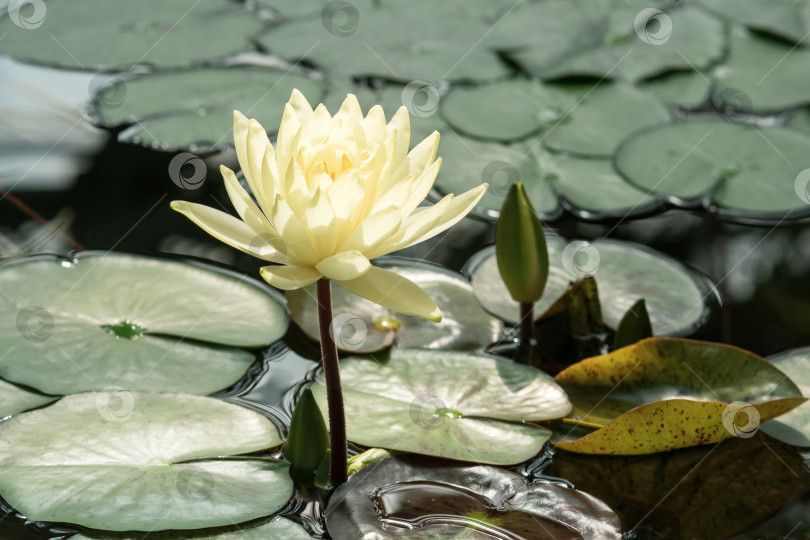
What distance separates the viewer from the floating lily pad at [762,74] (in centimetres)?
275

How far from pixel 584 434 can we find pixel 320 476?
539mm

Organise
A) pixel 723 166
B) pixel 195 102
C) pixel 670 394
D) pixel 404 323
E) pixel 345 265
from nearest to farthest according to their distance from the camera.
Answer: pixel 345 265
pixel 670 394
pixel 404 323
pixel 723 166
pixel 195 102

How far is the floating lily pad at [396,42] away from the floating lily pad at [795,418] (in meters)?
1.53

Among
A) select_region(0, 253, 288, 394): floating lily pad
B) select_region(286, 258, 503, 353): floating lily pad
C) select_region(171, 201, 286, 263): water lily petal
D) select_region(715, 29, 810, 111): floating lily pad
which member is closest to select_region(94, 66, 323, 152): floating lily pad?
select_region(0, 253, 288, 394): floating lily pad

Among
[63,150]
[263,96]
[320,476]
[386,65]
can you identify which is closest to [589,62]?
[386,65]

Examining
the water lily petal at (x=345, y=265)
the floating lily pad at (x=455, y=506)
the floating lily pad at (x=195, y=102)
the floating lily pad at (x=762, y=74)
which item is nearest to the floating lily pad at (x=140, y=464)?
the floating lily pad at (x=455, y=506)

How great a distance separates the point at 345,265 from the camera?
1.13 m

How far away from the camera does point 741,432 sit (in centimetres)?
157

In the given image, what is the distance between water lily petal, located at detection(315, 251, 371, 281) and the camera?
1.12 metres

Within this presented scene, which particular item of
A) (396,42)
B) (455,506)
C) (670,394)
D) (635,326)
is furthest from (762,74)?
(455,506)

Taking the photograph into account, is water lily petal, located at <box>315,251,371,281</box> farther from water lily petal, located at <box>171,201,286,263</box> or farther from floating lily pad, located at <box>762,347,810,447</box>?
floating lily pad, located at <box>762,347,810,447</box>

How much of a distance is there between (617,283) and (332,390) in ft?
3.08

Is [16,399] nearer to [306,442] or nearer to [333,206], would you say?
[306,442]

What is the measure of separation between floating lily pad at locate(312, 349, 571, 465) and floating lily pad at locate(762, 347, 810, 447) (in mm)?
435
